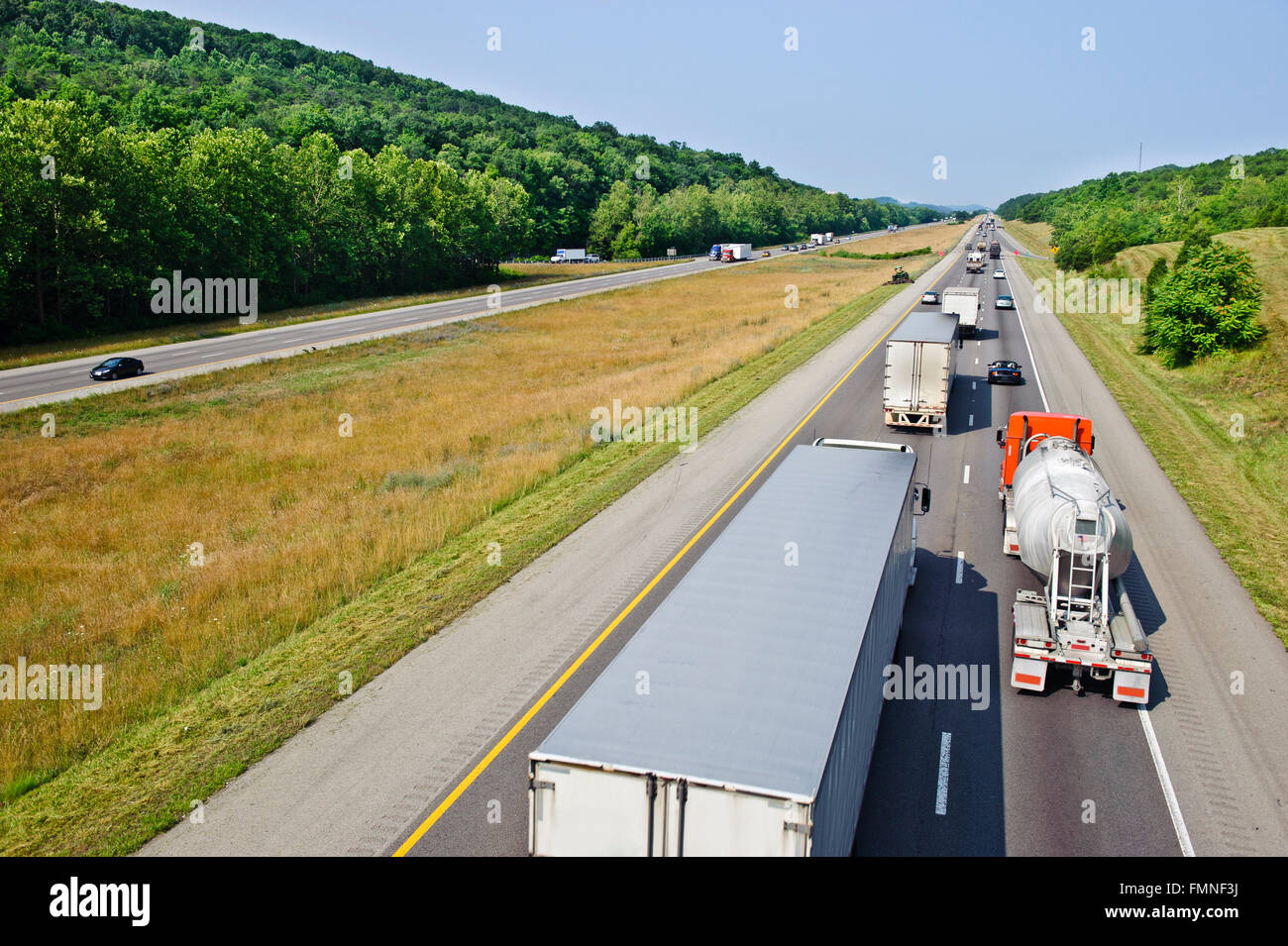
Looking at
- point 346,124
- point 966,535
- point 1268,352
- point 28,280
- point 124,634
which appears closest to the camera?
point 124,634

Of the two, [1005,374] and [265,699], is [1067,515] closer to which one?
[265,699]

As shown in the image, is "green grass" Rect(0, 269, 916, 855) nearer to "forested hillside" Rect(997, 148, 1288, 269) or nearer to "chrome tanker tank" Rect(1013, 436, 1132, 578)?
"chrome tanker tank" Rect(1013, 436, 1132, 578)

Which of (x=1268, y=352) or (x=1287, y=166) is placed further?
(x=1287, y=166)

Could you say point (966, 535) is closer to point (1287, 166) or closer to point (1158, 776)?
point (1158, 776)

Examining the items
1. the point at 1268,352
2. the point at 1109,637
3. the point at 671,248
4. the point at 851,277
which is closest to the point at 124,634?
the point at 1109,637

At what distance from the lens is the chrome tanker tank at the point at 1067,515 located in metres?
13.8

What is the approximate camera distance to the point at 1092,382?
39125 mm

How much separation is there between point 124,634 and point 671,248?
147750mm

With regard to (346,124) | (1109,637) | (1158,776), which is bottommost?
(1158,776)

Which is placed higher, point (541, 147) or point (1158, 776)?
point (541, 147)

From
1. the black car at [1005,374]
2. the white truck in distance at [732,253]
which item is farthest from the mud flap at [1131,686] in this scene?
the white truck in distance at [732,253]

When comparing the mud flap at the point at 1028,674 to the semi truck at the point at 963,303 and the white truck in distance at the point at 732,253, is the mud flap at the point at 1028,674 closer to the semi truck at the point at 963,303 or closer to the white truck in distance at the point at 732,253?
the semi truck at the point at 963,303
